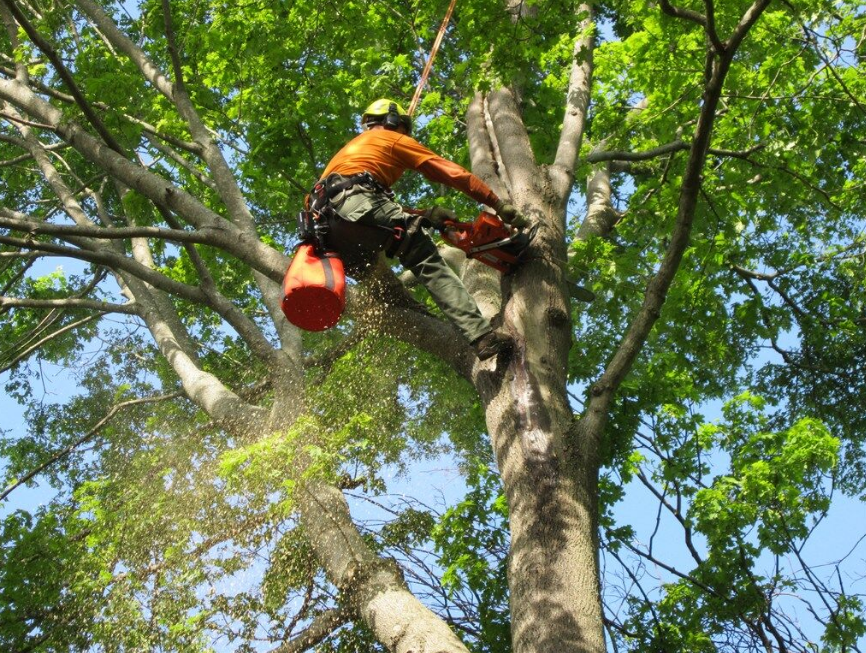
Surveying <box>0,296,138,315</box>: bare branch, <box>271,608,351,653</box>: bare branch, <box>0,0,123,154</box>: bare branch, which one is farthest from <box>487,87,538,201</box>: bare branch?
<box>0,296,138,315</box>: bare branch

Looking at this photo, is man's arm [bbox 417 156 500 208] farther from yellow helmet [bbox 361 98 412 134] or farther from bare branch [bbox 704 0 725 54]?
bare branch [bbox 704 0 725 54]

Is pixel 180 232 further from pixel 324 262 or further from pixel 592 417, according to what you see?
pixel 592 417

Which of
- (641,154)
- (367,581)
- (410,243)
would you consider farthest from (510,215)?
(367,581)

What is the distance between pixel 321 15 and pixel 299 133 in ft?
3.68

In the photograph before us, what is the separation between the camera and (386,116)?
5.78 m

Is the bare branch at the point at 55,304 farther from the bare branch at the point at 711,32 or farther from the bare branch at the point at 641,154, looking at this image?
the bare branch at the point at 711,32

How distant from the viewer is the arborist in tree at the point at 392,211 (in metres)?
5.11

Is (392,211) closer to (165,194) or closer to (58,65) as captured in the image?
(165,194)

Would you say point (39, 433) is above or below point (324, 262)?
above

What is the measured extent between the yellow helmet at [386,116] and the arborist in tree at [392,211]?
178mm

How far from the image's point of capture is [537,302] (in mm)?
4898

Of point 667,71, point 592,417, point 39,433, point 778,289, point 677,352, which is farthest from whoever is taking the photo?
point 39,433

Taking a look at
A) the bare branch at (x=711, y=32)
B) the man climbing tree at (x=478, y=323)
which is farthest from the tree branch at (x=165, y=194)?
the bare branch at (x=711, y=32)

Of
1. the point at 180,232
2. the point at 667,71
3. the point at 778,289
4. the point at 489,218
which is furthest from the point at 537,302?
the point at 778,289
